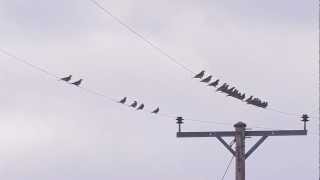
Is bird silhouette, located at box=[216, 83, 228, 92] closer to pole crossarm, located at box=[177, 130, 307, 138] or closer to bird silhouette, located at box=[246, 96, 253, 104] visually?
bird silhouette, located at box=[246, 96, 253, 104]

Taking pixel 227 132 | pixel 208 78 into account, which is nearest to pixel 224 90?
pixel 208 78

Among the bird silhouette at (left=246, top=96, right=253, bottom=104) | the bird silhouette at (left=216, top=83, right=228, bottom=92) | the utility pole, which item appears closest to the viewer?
the utility pole

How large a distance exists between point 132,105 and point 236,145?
15.7 feet

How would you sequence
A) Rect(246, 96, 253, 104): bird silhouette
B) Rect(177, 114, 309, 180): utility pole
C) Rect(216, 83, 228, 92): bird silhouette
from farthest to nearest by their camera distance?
Rect(246, 96, 253, 104): bird silhouette
Rect(216, 83, 228, 92): bird silhouette
Rect(177, 114, 309, 180): utility pole

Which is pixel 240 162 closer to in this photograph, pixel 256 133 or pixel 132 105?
pixel 256 133

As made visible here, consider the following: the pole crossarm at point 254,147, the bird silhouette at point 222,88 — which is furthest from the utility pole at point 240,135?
the bird silhouette at point 222,88

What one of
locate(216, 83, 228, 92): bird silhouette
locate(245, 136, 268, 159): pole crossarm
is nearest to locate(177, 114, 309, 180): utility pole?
locate(245, 136, 268, 159): pole crossarm

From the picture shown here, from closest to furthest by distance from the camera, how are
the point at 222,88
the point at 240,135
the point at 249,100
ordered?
the point at 240,135 < the point at 222,88 < the point at 249,100

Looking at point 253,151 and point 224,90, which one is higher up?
point 224,90

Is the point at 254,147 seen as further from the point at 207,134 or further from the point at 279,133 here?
the point at 207,134

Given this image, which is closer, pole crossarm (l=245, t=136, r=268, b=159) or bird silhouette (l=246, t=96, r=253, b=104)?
pole crossarm (l=245, t=136, r=268, b=159)

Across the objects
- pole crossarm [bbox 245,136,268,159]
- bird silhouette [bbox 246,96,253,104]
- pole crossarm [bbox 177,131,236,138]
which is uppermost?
bird silhouette [bbox 246,96,253,104]

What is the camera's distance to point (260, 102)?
1577 inches

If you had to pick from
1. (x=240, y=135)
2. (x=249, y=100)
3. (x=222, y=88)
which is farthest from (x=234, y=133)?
(x=249, y=100)
